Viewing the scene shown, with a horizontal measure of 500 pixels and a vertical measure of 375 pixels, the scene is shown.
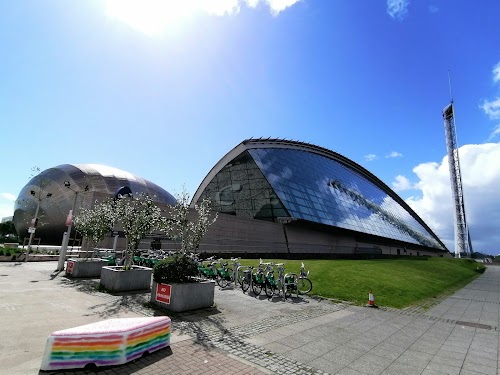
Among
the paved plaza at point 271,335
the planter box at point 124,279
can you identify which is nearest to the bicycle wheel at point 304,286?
the paved plaza at point 271,335

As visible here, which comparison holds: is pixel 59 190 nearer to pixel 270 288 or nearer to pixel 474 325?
pixel 270 288

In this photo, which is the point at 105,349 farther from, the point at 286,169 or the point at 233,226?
the point at 286,169

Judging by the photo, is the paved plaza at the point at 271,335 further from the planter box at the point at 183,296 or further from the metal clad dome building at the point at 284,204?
the metal clad dome building at the point at 284,204

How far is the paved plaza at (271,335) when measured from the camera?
18.1 feet

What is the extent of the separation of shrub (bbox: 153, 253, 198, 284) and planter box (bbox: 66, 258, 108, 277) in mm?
7821

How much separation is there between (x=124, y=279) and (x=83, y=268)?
4993 mm

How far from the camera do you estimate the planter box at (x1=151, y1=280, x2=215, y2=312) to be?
9102 mm

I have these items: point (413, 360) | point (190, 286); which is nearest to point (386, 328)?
point (413, 360)

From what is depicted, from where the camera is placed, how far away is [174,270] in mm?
9539

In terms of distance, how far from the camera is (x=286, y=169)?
→ 4728cm

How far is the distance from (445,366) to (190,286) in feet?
23.1

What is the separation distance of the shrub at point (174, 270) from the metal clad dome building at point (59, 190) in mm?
36665

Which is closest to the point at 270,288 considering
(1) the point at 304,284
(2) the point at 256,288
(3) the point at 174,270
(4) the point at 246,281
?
(2) the point at 256,288

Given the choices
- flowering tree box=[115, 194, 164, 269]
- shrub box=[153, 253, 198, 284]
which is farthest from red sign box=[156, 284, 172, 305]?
flowering tree box=[115, 194, 164, 269]
